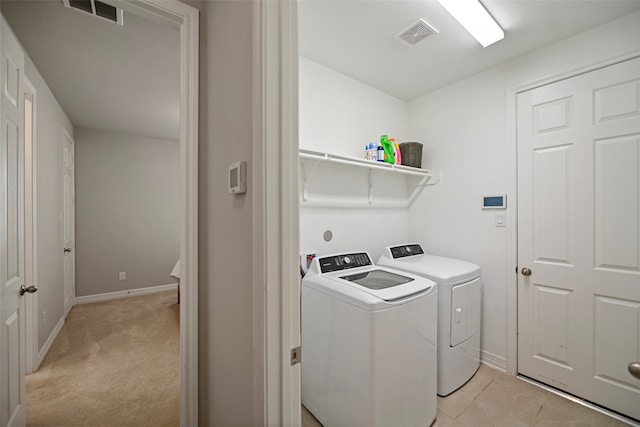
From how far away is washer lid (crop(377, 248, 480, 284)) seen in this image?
1.86 m

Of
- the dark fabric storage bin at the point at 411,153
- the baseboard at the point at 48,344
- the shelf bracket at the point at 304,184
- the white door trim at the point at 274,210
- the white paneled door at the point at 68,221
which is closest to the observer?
the white door trim at the point at 274,210

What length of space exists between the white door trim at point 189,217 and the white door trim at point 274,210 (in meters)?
0.55

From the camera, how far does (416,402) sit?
149 centimetres

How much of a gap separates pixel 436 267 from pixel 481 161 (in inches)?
39.5

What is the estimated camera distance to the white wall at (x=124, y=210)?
A: 3.82 metres

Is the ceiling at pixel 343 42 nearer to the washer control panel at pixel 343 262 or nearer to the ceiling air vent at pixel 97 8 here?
the ceiling air vent at pixel 97 8

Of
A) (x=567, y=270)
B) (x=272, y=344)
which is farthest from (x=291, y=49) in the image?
(x=567, y=270)

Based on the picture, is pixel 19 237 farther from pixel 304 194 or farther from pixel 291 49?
pixel 291 49

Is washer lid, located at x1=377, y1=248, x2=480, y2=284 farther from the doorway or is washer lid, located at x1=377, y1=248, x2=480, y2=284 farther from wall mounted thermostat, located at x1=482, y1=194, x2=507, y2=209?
the doorway

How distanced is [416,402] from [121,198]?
4.58 metres

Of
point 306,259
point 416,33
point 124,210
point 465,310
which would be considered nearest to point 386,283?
point 306,259

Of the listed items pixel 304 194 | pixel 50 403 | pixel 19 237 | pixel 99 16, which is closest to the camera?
pixel 19 237

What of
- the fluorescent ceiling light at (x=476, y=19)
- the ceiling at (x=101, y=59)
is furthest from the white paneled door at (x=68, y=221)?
the fluorescent ceiling light at (x=476, y=19)

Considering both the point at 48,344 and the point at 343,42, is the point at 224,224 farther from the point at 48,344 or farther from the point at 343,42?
the point at 48,344
